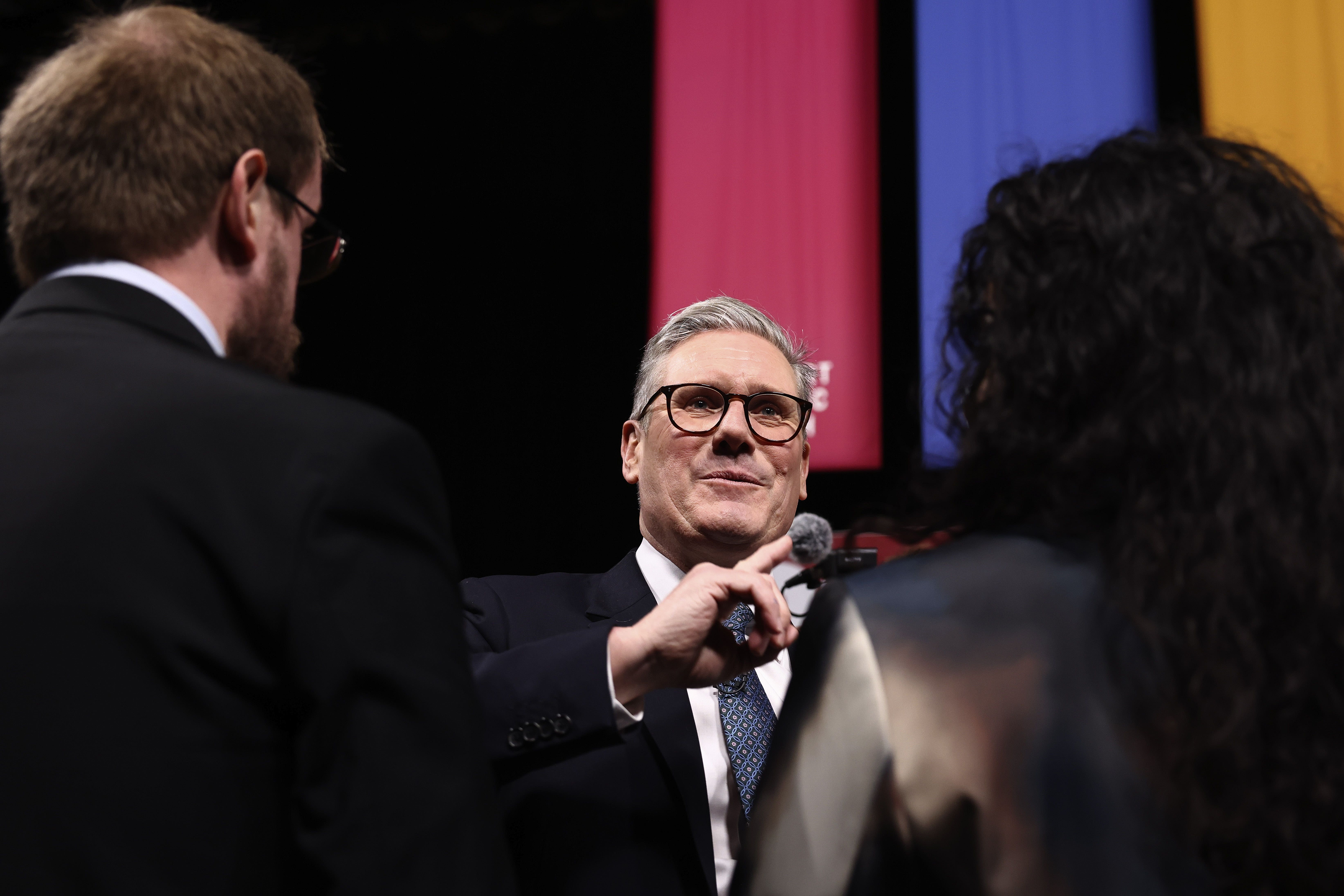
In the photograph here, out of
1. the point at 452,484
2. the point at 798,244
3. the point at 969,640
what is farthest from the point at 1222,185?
the point at 452,484

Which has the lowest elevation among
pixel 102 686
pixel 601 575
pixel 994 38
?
pixel 601 575

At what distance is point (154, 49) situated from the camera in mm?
1056

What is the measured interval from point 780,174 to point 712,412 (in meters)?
2.08

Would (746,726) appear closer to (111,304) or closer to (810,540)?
(810,540)

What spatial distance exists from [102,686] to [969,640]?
688 mm

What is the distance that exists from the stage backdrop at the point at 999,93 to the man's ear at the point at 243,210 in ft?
8.62

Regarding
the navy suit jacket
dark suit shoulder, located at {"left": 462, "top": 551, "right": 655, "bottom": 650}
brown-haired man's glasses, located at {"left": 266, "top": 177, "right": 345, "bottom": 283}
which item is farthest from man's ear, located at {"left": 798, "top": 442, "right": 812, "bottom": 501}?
brown-haired man's glasses, located at {"left": 266, "top": 177, "right": 345, "bottom": 283}

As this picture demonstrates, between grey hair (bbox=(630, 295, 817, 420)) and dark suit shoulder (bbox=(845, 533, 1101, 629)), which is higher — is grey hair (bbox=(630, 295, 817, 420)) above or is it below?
above

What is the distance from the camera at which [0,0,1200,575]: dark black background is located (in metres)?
5.22

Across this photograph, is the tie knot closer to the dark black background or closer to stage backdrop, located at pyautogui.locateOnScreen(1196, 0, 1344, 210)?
stage backdrop, located at pyautogui.locateOnScreen(1196, 0, 1344, 210)

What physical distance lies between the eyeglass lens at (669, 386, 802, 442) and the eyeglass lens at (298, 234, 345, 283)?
35.9 inches

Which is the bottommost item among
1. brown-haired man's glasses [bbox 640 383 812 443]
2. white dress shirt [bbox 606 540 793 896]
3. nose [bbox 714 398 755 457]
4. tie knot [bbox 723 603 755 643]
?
white dress shirt [bbox 606 540 793 896]

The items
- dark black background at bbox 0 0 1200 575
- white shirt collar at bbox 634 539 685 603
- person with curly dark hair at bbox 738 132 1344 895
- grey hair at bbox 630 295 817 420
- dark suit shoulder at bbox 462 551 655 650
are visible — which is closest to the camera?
person with curly dark hair at bbox 738 132 1344 895

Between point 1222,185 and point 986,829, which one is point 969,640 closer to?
point 986,829
